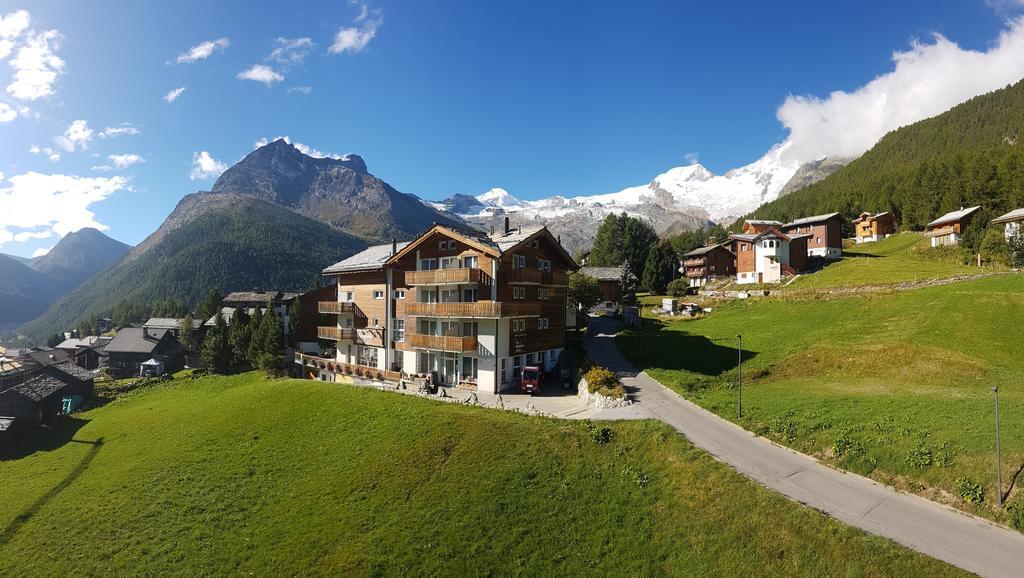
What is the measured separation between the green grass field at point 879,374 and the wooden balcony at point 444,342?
1566 cm

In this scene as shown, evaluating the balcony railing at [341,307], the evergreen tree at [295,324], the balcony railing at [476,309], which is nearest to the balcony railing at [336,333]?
the balcony railing at [341,307]

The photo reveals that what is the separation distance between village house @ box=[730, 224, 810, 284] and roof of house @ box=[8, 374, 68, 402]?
93130mm

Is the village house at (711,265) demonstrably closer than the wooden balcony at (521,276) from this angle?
No

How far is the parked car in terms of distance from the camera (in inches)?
1394

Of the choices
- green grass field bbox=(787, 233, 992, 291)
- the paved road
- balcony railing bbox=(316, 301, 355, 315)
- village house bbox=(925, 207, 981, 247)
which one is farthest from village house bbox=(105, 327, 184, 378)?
village house bbox=(925, 207, 981, 247)

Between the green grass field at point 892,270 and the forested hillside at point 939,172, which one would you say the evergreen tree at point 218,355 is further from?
the forested hillside at point 939,172

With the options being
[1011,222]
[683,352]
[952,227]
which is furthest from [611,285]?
[952,227]

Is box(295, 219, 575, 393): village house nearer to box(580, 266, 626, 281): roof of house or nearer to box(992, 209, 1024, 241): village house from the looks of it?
box(580, 266, 626, 281): roof of house

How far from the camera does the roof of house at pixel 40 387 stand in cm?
4716

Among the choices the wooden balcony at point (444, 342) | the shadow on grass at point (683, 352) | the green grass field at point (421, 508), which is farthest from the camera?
the shadow on grass at point (683, 352)

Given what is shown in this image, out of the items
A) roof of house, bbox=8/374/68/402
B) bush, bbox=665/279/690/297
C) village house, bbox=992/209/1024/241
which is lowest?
roof of house, bbox=8/374/68/402

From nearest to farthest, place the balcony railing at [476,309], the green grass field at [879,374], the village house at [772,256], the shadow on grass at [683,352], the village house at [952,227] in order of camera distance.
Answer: the green grass field at [879,374] → the balcony railing at [476,309] → the shadow on grass at [683,352] → the village house at [772,256] → the village house at [952,227]

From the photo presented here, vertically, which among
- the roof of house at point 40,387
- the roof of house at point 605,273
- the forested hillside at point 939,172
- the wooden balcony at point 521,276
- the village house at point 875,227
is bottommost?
the roof of house at point 40,387

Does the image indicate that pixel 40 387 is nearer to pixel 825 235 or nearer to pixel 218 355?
pixel 218 355
